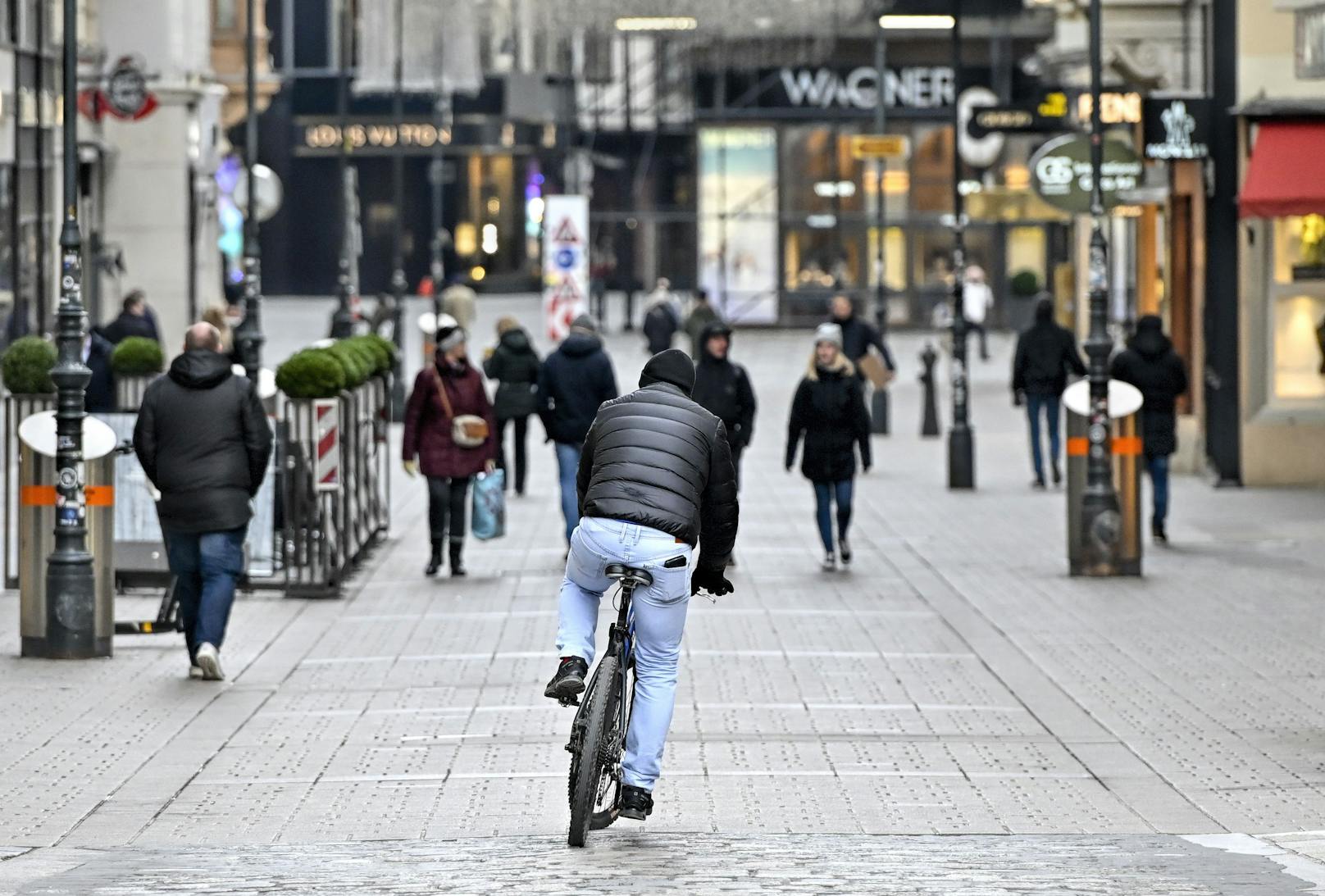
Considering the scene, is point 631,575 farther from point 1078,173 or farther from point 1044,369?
point 1044,369

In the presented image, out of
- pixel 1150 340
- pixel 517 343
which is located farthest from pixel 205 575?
pixel 517 343

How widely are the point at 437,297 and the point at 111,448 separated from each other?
85.6 ft

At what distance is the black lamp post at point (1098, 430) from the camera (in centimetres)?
1730

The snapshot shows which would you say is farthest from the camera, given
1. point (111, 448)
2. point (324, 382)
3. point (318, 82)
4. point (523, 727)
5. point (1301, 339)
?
point (318, 82)

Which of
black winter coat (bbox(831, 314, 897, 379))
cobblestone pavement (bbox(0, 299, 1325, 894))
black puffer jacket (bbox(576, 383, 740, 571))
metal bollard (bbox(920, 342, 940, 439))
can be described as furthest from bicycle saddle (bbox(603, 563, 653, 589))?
metal bollard (bbox(920, 342, 940, 439))

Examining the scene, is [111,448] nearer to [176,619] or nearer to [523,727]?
[176,619]

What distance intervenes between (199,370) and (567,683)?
489 cm

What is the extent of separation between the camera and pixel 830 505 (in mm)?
17719

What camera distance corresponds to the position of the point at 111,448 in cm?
1350

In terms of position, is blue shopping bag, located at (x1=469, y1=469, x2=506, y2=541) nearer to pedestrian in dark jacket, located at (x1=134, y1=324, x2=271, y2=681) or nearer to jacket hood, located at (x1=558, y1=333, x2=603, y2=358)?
jacket hood, located at (x1=558, y1=333, x2=603, y2=358)

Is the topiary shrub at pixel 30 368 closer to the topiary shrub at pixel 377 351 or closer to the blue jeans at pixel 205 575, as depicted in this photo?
the blue jeans at pixel 205 575

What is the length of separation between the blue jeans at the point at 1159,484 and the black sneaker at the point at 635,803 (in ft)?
36.4

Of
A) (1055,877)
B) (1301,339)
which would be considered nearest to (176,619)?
(1055,877)

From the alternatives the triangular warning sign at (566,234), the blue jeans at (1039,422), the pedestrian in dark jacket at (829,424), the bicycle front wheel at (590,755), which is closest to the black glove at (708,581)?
the bicycle front wheel at (590,755)
